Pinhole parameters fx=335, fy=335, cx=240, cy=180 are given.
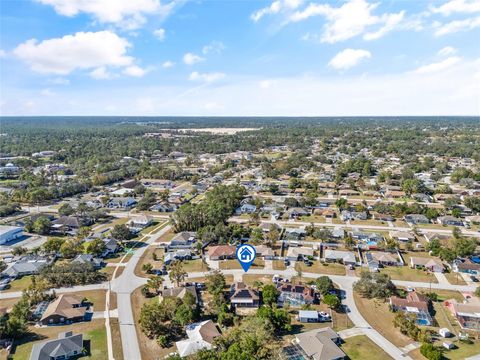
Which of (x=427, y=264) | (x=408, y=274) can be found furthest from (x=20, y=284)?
(x=427, y=264)

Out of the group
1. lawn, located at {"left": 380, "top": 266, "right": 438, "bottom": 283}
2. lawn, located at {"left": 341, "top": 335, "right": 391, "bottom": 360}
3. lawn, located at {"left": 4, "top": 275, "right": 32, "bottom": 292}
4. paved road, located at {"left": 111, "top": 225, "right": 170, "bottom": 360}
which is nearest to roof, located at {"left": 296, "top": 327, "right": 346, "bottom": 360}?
lawn, located at {"left": 341, "top": 335, "right": 391, "bottom": 360}

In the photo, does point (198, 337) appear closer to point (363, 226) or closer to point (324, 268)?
point (324, 268)

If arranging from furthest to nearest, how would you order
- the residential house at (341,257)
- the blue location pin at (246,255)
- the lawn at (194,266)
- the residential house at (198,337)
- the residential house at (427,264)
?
the residential house at (341,257) < the lawn at (194,266) < the residential house at (427,264) < the blue location pin at (246,255) < the residential house at (198,337)

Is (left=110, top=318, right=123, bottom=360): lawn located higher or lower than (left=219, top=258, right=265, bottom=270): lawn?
higher

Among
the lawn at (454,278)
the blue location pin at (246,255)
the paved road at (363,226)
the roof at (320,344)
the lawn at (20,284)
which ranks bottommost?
the lawn at (454,278)

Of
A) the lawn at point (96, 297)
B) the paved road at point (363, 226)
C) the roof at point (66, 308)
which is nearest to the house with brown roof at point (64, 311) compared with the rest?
the roof at point (66, 308)

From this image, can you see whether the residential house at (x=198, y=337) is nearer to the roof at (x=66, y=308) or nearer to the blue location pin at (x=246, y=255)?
the blue location pin at (x=246, y=255)

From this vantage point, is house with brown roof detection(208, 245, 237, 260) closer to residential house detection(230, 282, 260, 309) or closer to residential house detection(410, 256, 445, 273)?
residential house detection(230, 282, 260, 309)
